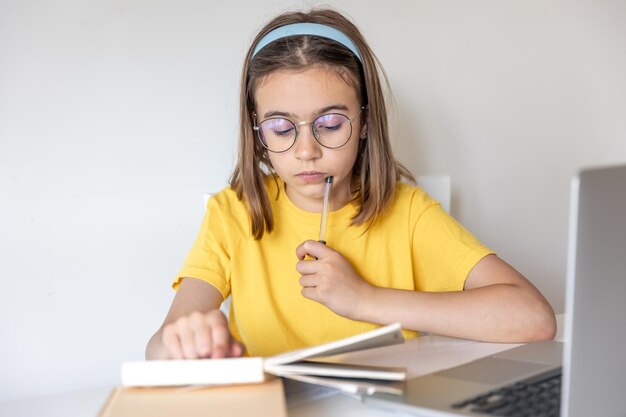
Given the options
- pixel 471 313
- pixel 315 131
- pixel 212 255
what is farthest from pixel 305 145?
pixel 471 313

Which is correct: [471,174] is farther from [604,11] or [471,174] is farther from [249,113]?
[249,113]

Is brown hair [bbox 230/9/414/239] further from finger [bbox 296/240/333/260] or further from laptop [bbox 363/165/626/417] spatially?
laptop [bbox 363/165/626/417]

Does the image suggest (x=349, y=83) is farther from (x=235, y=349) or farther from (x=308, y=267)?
(x=235, y=349)

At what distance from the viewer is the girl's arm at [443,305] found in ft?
3.60

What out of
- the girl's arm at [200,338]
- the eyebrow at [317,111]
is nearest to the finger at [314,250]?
the eyebrow at [317,111]

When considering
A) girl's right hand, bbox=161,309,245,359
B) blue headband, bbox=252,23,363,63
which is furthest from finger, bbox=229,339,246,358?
blue headband, bbox=252,23,363,63

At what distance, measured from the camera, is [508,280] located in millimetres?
1190

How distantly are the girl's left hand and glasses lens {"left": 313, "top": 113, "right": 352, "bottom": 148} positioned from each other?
19 centimetres

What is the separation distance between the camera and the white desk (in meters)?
0.82

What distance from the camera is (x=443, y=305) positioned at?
3.67ft

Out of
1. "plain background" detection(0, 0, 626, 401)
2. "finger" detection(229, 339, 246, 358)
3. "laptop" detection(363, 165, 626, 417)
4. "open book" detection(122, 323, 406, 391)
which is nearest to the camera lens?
"laptop" detection(363, 165, 626, 417)

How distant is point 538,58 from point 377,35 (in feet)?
1.67

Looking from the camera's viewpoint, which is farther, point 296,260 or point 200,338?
point 296,260

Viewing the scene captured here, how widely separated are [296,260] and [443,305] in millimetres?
362
